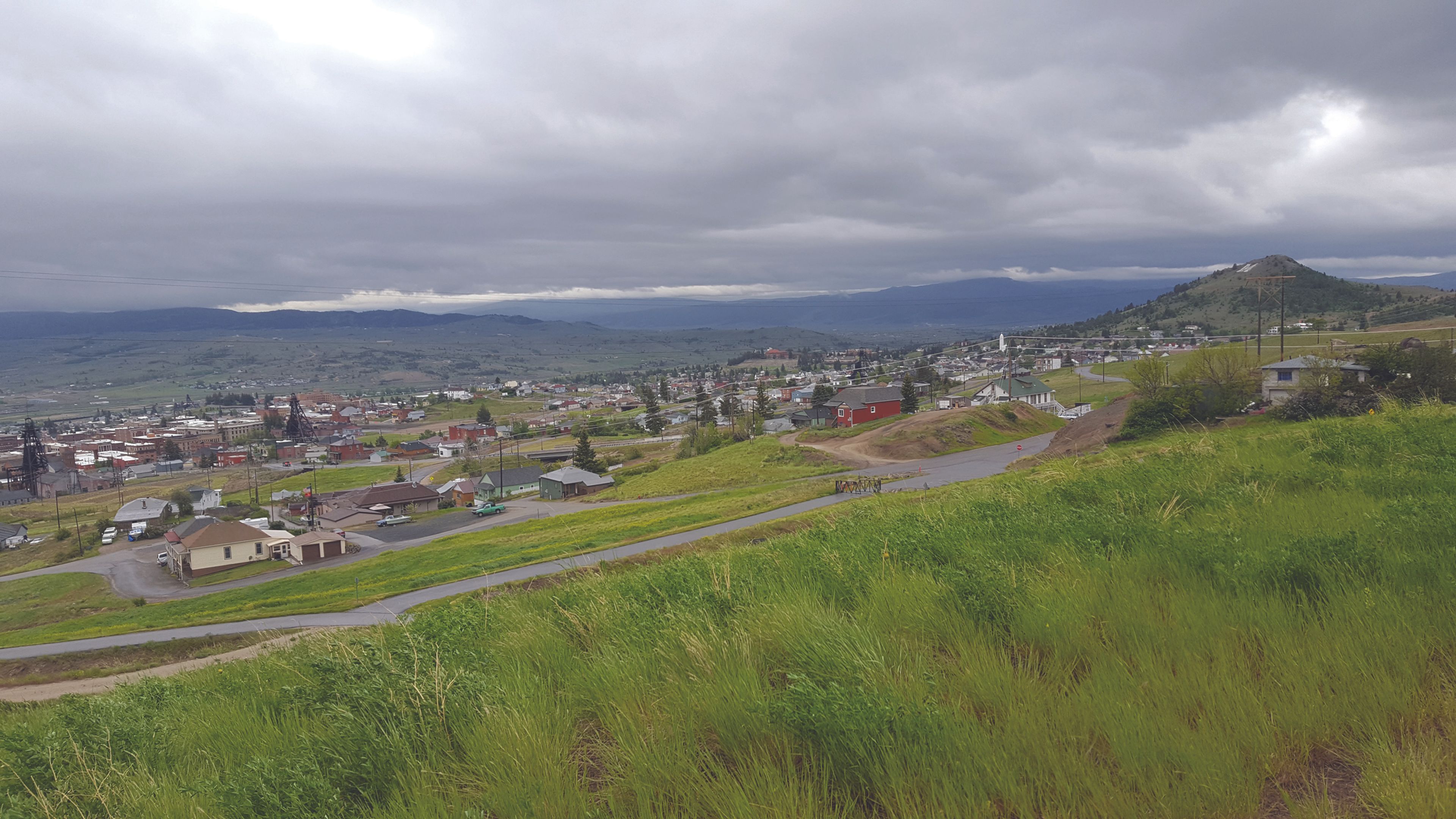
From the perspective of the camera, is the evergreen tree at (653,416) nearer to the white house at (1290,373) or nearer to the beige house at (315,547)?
the beige house at (315,547)

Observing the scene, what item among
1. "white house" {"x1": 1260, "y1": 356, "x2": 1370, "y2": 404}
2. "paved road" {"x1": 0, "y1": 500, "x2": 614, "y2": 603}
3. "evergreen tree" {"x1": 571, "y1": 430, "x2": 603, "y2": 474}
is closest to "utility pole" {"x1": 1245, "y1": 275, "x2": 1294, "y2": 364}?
"white house" {"x1": 1260, "y1": 356, "x2": 1370, "y2": 404}

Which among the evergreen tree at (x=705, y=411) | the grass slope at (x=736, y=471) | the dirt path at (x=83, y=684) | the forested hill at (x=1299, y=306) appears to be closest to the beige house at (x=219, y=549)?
the grass slope at (x=736, y=471)

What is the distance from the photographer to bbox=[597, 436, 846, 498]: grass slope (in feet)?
161

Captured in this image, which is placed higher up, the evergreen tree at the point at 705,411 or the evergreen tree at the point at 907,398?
the evergreen tree at the point at 907,398

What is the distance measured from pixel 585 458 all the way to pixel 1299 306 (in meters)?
165

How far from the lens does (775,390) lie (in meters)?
173

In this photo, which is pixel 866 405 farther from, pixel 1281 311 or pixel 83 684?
pixel 83 684

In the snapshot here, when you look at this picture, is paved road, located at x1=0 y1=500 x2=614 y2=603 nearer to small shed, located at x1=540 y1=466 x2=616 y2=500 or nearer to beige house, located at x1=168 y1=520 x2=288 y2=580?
beige house, located at x1=168 y1=520 x2=288 y2=580

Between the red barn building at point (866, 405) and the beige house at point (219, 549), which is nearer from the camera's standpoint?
the beige house at point (219, 549)

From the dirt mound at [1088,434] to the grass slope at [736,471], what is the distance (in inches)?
557

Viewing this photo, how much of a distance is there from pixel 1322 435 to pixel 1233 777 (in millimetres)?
10048

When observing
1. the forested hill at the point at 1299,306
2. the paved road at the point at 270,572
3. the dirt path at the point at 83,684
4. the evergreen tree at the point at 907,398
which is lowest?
the paved road at the point at 270,572

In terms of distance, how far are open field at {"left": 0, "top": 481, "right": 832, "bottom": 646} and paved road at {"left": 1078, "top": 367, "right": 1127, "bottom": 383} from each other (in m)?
84.4

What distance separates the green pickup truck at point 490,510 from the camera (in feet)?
202
